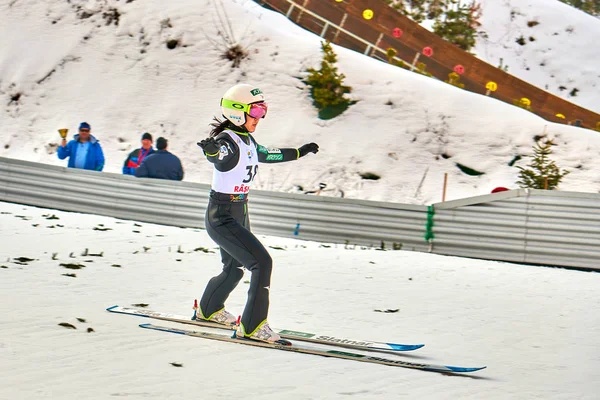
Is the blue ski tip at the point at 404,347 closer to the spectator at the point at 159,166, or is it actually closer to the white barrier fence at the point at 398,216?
the white barrier fence at the point at 398,216

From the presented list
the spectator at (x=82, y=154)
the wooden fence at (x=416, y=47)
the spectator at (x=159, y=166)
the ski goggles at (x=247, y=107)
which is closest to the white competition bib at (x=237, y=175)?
the ski goggles at (x=247, y=107)

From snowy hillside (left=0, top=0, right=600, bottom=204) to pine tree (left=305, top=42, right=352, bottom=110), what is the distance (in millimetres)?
356

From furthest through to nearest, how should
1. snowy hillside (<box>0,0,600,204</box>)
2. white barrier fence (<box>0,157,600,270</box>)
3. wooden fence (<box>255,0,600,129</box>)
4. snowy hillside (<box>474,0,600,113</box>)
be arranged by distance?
snowy hillside (<box>474,0,600,113</box>) → wooden fence (<box>255,0,600,129</box>) → snowy hillside (<box>0,0,600,204</box>) → white barrier fence (<box>0,157,600,270</box>)

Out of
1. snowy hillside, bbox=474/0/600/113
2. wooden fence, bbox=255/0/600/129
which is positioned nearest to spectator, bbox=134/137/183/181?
wooden fence, bbox=255/0/600/129

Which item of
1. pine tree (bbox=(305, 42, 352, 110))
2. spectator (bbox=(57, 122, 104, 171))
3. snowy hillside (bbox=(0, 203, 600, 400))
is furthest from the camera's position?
pine tree (bbox=(305, 42, 352, 110))

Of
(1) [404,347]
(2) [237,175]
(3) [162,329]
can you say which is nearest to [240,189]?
(2) [237,175]

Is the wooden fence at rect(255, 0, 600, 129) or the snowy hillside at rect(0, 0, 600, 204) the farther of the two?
the wooden fence at rect(255, 0, 600, 129)

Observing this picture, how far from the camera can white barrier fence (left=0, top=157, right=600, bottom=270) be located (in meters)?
12.5

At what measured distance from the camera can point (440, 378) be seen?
5.90m

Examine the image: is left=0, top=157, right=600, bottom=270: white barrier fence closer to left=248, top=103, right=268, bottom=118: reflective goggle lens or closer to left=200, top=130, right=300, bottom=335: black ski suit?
left=200, top=130, right=300, bottom=335: black ski suit

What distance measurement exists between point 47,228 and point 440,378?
8.85 m

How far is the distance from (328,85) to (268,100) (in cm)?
165

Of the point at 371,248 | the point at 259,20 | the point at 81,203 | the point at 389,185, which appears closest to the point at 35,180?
the point at 81,203

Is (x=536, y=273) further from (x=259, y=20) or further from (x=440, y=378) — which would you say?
(x=259, y=20)
